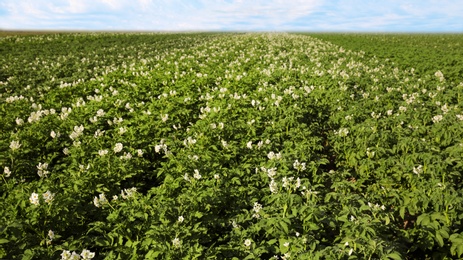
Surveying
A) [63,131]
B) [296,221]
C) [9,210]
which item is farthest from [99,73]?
[296,221]

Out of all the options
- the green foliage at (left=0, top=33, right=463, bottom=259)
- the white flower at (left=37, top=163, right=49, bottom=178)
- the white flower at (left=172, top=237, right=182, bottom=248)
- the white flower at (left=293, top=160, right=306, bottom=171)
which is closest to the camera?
the white flower at (left=172, top=237, right=182, bottom=248)

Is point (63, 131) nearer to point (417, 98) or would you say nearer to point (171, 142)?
point (171, 142)

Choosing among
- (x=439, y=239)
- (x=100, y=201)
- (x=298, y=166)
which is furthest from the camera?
(x=298, y=166)

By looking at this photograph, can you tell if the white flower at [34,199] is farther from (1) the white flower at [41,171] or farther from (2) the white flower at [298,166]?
(2) the white flower at [298,166]

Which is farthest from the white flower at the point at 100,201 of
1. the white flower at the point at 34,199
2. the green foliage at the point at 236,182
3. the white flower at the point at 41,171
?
the white flower at the point at 41,171

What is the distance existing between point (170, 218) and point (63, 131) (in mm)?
5487

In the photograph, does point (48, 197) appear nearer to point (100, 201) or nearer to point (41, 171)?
point (100, 201)

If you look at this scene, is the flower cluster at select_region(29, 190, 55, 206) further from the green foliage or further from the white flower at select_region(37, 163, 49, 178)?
the white flower at select_region(37, 163, 49, 178)

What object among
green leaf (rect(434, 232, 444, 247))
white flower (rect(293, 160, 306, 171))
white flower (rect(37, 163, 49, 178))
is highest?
white flower (rect(293, 160, 306, 171))

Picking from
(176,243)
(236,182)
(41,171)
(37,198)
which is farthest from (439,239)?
(41,171)

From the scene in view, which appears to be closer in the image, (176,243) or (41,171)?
(176,243)

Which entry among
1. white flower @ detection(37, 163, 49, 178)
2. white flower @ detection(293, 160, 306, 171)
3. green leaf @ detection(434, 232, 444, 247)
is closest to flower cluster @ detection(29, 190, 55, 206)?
white flower @ detection(37, 163, 49, 178)

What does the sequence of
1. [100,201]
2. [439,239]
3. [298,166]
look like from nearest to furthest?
[439,239] < [100,201] < [298,166]

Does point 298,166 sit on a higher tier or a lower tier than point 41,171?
higher
